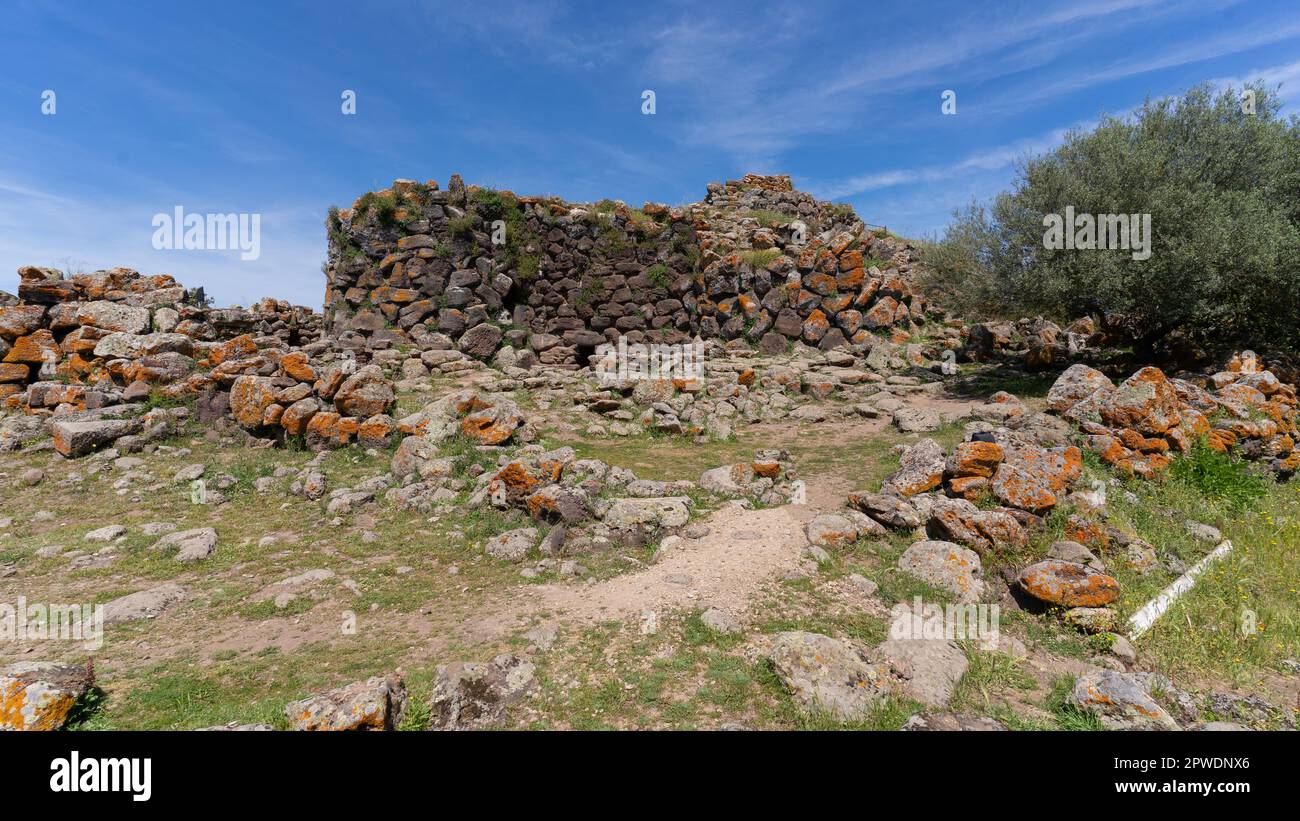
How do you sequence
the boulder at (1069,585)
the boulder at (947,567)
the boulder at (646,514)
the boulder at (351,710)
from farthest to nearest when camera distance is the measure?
the boulder at (646,514) < the boulder at (947,567) < the boulder at (1069,585) < the boulder at (351,710)

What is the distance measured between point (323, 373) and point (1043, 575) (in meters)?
15.7

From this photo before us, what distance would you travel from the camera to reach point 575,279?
22.2m

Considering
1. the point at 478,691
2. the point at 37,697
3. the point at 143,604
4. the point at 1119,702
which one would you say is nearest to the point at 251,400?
the point at 143,604

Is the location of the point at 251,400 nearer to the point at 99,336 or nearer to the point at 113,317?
the point at 99,336

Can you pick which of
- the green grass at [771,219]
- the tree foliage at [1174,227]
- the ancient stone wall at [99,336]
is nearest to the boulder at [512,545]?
the ancient stone wall at [99,336]

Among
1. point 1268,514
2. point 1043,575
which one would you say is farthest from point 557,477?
point 1268,514

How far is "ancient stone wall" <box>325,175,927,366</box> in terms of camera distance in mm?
20203

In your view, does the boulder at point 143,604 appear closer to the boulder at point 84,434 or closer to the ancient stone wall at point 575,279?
the boulder at point 84,434

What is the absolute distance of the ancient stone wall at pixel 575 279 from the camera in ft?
66.3

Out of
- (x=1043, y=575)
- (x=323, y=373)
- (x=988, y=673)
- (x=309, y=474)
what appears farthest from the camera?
(x=323, y=373)

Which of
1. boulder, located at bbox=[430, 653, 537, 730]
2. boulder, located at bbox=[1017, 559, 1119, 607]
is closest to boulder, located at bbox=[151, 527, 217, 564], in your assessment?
boulder, located at bbox=[430, 653, 537, 730]
